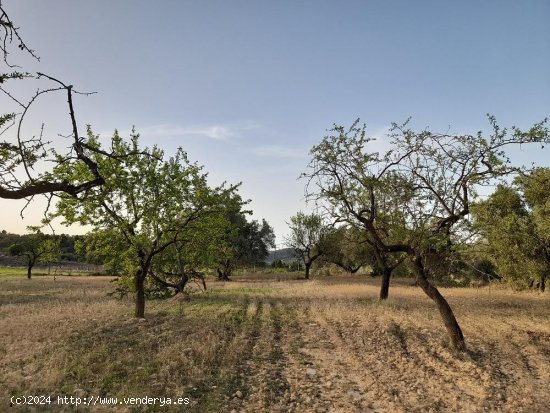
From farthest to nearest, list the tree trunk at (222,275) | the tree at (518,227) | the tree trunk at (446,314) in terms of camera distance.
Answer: the tree trunk at (222,275) < the tree at (518,227) < the tree trunk at (446,314)

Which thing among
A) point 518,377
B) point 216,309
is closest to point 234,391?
point 518,377

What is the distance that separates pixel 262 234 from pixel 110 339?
5510cm

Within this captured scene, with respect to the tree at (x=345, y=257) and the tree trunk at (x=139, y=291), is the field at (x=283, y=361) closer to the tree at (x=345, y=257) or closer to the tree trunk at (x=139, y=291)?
the tree trunk at (x=139, y=291)

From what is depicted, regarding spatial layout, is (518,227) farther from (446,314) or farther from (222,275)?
(222,275)

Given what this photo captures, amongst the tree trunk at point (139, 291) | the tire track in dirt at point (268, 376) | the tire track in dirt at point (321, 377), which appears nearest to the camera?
the tire track in dirt at point (268, 376)

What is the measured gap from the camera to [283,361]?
12.0 meters

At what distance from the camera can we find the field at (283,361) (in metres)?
8.91

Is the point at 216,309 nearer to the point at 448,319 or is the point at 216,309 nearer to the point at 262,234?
the point at 448,319

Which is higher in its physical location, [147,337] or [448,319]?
[448,319]

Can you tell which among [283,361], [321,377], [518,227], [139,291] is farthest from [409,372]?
[139,291]

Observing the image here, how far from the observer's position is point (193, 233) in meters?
18.8

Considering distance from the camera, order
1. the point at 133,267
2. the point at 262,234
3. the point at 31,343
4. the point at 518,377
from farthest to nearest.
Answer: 1. the point at 262,234
2. the point at 133,267
3. the point at 31,343
4. the point at 518,377

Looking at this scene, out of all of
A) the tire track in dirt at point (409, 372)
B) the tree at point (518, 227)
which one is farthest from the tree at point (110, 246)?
the tree at point (518, 227)

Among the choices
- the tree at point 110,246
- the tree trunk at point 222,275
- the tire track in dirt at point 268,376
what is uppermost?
the tree at point 110,246
